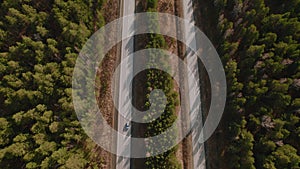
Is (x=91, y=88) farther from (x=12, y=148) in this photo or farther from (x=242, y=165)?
(x=242, y=165)

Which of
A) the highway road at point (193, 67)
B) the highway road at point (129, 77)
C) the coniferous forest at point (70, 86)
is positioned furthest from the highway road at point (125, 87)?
the highway road at point (193, 67)

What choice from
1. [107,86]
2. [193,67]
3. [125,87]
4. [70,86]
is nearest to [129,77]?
[125,87]

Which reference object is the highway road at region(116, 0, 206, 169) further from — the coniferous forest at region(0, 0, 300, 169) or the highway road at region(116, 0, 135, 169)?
the coniferous forest at region(0, 0, 300, 169)

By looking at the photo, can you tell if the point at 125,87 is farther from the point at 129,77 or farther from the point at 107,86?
the point at 107,86

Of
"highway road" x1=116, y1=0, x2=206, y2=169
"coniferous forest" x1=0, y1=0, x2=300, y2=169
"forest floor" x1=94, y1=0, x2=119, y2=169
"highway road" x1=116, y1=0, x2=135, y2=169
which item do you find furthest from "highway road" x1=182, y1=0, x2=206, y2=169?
"forest floor" x1=94, y1=0, x2=119, y2=169

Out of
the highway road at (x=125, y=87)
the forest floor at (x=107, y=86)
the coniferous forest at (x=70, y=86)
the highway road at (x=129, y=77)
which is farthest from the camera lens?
the highway road at (x=125, y=87)

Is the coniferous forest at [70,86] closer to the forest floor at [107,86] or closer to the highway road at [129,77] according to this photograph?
the forest floor at [107,86]
